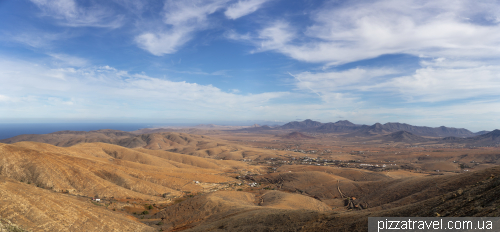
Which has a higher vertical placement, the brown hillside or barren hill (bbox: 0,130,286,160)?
the brown hillside

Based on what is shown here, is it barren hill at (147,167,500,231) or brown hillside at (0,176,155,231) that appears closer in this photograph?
barren hill at (147,167,500,231)

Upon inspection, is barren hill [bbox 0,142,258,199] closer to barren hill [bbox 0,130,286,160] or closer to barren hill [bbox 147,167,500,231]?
barren hill [bbox 147,167,500,231]

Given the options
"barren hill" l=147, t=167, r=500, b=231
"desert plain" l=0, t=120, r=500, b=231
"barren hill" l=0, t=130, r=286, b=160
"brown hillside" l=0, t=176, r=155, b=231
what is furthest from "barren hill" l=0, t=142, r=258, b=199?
"barren hill" l=0, t=130, r=286, b=160

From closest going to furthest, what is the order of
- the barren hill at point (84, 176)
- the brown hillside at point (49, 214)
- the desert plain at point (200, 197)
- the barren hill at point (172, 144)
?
the desert plain at point (200, 197) < the brown hillside at point (49, 214) < the barren hill at point (84, 176) < the barren hill at point (172, 144)

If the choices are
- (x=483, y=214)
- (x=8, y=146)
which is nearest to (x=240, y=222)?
(x=483, y=214)

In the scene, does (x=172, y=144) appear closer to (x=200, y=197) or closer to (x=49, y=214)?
(x=200, y=197)

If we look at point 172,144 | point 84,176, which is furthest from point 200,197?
point 172,144

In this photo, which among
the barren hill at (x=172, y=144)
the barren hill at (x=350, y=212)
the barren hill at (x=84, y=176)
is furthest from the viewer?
the barren hill at (x=172, y=144)

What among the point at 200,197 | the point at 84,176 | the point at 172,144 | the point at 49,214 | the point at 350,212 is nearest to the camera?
the point at 350,212

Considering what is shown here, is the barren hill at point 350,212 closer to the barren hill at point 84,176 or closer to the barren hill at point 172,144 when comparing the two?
the barren hill at point 84,176

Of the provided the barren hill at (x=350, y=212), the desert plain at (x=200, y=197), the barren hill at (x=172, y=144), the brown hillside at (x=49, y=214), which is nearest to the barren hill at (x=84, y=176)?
the desert plain at (x=200, y=197)

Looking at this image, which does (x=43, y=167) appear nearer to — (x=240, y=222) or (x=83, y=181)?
(x=83, y=181)
